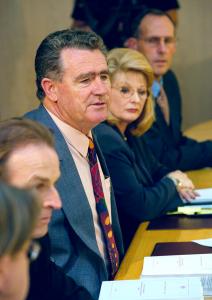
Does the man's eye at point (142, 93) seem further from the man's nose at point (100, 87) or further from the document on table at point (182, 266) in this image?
the document on table at point (182, 266)

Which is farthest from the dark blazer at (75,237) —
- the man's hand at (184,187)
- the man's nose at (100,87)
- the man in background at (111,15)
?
the man in background at (111,15)

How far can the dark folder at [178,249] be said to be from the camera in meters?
2.17

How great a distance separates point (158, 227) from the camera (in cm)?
255

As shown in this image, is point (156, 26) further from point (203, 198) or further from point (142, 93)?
point (203, 198)

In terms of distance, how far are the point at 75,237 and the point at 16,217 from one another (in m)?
1.28

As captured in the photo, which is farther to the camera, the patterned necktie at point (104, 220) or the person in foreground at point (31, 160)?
the patterned necktie at point (104, 220)

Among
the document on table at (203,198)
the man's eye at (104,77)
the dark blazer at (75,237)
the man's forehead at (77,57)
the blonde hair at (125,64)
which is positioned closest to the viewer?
the dark blazer at (75,237)

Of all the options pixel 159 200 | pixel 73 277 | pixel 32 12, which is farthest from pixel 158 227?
pixel 32 12

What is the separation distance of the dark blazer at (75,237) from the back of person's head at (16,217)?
1207 millimetres

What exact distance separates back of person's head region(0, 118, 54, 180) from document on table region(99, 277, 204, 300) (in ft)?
1.54

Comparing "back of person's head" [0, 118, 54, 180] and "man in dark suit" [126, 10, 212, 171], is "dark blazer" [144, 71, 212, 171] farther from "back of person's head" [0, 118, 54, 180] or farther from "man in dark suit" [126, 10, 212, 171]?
"back of person's head" [0, 118, 54, 180]

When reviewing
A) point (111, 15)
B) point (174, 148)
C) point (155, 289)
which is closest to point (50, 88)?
point (155, 289)

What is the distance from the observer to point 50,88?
2.32 metres

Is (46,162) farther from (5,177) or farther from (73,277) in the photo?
(73,277)
